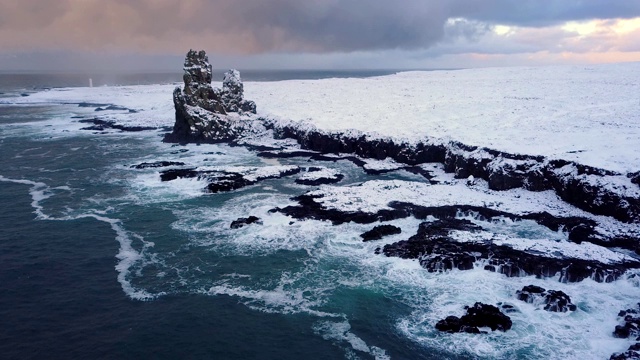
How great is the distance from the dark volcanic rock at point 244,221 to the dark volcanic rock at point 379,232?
366 inches

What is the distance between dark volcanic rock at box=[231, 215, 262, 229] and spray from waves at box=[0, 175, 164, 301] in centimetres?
663

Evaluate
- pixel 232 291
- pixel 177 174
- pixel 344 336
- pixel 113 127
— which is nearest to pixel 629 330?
pixel 344 336

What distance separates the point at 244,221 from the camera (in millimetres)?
37906

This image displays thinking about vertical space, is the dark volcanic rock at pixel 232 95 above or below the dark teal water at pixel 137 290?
above

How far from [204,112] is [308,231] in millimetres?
47064

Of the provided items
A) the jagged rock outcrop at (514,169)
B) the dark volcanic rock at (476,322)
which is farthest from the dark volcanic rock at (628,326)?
the jagged rock outcrop at (514,169)

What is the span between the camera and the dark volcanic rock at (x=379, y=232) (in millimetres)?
34531

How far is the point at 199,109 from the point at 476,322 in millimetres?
62652

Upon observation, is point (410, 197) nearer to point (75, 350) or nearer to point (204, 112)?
point (75, 350)

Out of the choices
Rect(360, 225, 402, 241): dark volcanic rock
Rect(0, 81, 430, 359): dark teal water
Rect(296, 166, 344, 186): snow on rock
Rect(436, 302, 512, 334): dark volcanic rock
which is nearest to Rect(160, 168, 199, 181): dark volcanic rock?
Rect(0, 81, 430, 359): dark teal water

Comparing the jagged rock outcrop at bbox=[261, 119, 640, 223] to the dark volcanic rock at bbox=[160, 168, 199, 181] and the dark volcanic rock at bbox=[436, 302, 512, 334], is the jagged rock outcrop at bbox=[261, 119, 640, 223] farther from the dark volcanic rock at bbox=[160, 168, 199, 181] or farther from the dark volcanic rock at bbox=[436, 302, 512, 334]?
the dark volcanic rock at bbox=[160, 168, 199, 181]

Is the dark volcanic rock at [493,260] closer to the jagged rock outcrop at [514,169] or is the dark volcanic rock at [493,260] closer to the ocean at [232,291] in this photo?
the ocean at [232,291]

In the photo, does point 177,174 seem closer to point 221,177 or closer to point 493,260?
point 221,177

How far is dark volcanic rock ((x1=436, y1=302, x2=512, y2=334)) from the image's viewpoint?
2375cm
